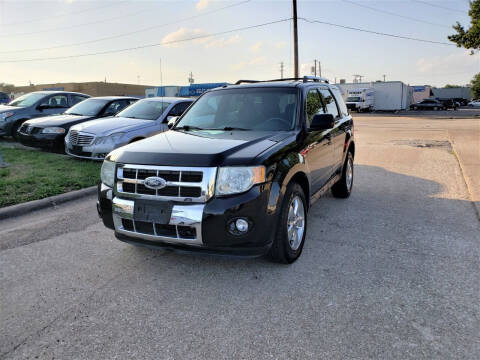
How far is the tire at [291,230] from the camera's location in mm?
3518

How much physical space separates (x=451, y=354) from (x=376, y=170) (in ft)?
22.0

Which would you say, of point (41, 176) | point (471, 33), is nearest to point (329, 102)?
point (41, 176)

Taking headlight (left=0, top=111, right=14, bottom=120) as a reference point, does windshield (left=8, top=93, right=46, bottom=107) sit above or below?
above

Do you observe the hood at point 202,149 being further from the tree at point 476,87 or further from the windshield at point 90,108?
the tree at point 476,87

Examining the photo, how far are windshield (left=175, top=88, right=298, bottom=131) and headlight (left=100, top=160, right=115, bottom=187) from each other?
127 centimetres

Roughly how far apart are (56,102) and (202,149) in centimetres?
1105

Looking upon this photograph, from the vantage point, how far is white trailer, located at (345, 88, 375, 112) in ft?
140

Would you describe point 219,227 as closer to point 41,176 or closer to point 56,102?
point 41,176

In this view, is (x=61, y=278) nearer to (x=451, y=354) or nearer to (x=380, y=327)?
(x=380, y=327)

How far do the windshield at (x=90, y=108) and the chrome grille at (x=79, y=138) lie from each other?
2138 millimetres

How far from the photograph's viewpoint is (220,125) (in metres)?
4.56

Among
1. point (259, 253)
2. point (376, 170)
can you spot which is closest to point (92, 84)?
point (376, 170)

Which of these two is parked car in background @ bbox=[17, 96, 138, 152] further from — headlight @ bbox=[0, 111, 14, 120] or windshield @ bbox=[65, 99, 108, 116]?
headlight @ bbox=[0, 111, 14, 120]

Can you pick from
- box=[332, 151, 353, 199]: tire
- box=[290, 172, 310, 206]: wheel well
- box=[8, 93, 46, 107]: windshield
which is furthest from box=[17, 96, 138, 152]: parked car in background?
box=[290, 172, 310, 206]: wheel well
